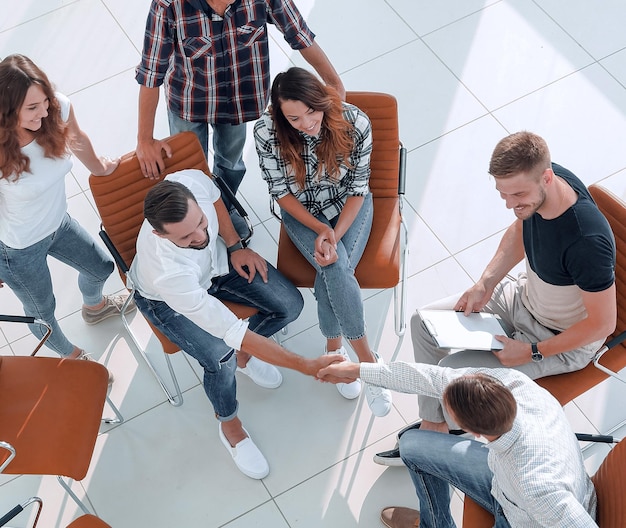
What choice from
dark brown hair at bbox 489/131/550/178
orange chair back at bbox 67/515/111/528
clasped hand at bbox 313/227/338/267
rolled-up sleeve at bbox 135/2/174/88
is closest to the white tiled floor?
orange chair back at bbox 67/515/111/528

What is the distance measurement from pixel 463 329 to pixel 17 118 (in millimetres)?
1700

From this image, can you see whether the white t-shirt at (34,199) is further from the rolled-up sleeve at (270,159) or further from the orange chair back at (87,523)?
the orange chair back at (87,523)

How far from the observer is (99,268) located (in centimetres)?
320

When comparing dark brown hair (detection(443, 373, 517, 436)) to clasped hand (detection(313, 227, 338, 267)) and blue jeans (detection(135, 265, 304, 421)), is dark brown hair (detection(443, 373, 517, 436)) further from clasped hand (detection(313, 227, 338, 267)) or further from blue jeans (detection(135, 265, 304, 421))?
blue jeans (detection(135, 265, 304, 421))

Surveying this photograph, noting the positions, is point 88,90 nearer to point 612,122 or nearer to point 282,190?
point 282,190

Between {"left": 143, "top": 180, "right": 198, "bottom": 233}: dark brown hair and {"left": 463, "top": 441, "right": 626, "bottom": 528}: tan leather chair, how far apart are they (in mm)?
1351

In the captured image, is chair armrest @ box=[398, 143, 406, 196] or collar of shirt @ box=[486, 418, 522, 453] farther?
chair armrest @ box=[398, 143, 406, 196]

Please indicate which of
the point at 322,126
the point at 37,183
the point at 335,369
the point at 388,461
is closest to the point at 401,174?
the point at 322,126

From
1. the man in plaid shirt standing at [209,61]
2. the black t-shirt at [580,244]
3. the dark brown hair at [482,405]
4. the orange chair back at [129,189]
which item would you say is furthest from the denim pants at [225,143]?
the dark brown hair at [482,405]

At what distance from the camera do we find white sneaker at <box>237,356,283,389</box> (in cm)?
324

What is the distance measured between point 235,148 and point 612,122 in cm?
196

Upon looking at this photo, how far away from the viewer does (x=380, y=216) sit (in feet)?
10.3

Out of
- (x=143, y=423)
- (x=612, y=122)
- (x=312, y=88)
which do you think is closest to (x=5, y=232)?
(x=143, y=423)

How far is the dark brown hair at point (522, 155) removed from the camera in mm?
2354
